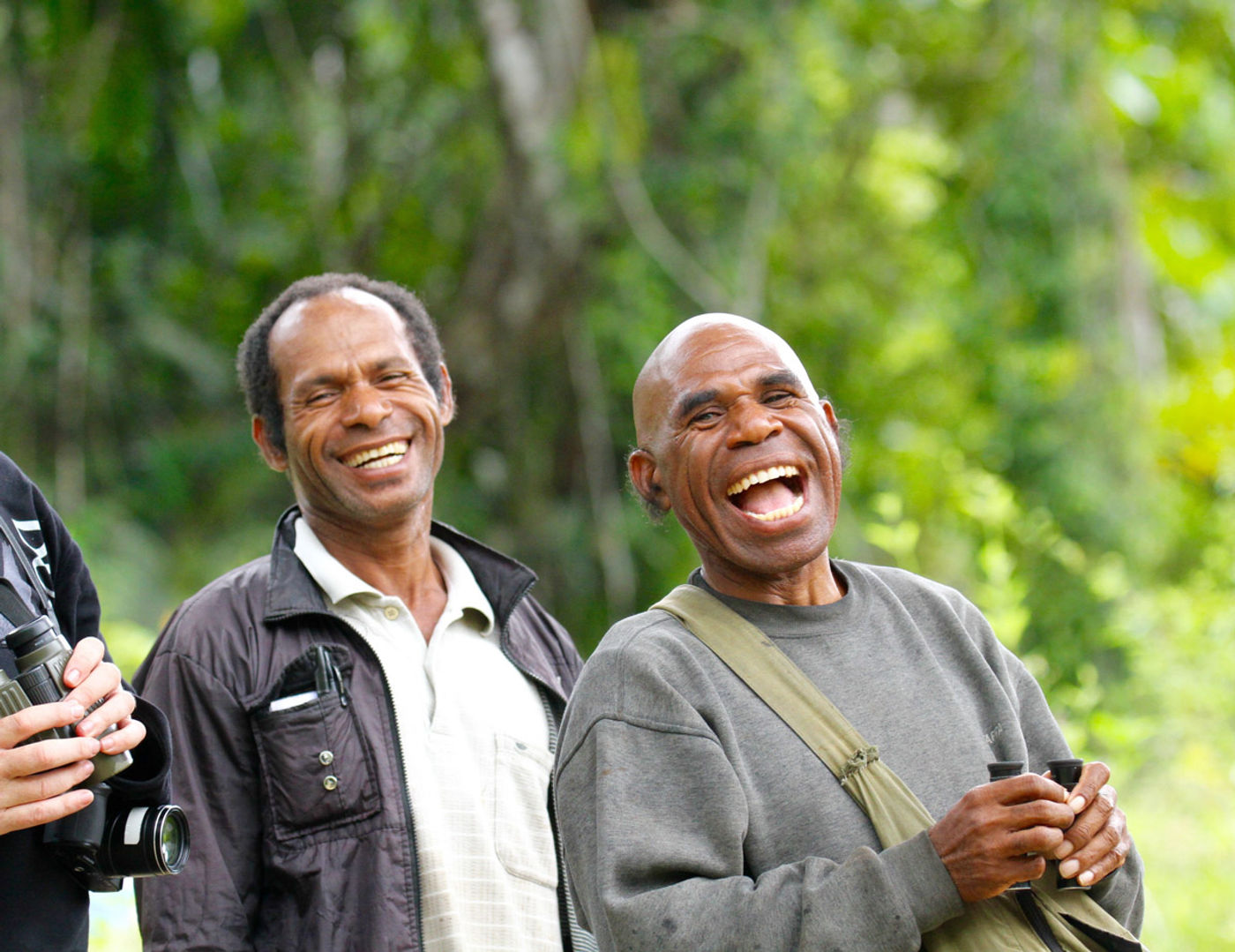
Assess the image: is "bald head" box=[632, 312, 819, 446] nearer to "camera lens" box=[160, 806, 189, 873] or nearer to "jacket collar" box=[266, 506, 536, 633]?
"jacket collar" box=[266, 506, 536, 633]

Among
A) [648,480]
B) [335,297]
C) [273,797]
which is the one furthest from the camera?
[335,297]

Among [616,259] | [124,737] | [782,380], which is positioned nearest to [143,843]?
[124,737]

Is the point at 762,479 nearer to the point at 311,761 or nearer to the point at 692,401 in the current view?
the point at 692,401

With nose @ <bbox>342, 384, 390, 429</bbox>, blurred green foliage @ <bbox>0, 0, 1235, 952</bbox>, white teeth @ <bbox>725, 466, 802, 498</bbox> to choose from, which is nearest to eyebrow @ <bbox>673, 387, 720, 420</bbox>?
white teeth @ <bbox>725, 466, 802, 498</bbox>

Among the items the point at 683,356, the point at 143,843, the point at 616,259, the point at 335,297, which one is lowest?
the point at 143,843

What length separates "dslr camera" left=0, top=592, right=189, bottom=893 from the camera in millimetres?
1718

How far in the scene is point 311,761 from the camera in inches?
86.8

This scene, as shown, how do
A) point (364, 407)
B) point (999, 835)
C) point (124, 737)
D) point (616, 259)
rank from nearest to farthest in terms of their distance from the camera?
point (999, 835) → point (124, 737) → point (364, 407) → point (616, 259)

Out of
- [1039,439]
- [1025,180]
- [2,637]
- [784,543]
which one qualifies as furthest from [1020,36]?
[2,637]

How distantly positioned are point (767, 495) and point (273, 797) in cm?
91

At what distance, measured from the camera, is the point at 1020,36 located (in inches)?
261

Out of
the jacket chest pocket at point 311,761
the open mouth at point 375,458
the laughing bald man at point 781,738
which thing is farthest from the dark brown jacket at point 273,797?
the laughing bald man at point 781,738

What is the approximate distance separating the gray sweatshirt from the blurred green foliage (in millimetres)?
3366

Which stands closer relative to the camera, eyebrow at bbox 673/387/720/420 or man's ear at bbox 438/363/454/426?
eyebrow at bbox 673/387/720/420
